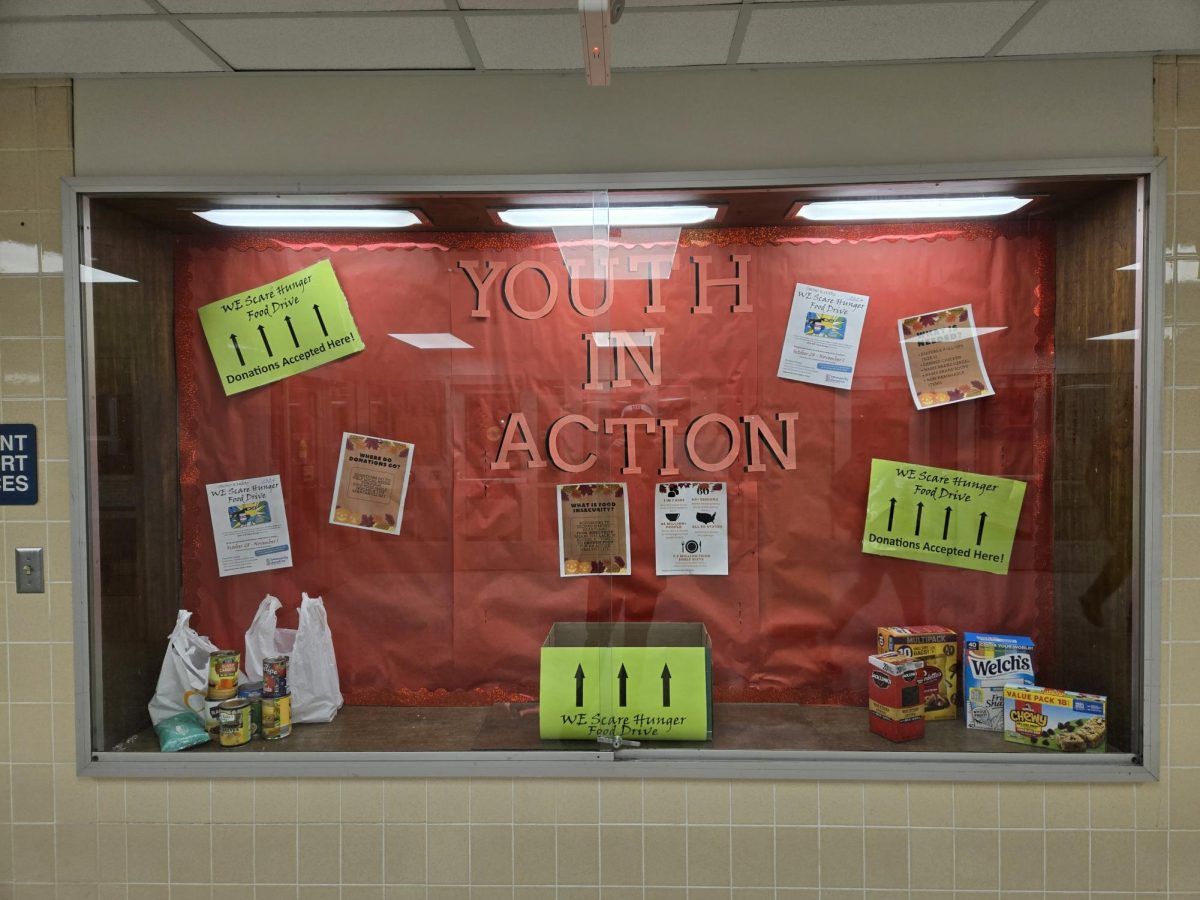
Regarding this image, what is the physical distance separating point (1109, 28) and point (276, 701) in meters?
3.06

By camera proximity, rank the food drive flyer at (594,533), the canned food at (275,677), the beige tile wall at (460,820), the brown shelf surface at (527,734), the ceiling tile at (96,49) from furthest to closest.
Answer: the food drive flyer at (594,533), the canned food at (275,677), the brown shelf surface at (527,734), the beige tile wall at (460,820), the ceiling tile at (96,49)

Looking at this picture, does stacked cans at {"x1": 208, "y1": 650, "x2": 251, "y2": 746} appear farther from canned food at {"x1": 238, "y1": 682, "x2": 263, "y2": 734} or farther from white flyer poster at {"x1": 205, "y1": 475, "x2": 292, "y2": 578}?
white flyer poster at {"x1": 205, "y1": 475, "x2": 292, "y2": 578}

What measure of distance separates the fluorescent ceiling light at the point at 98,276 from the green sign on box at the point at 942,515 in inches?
98.7

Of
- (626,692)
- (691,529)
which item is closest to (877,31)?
(691,529)

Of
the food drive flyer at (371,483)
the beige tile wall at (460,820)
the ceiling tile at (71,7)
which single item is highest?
the ceiling tile at (71,7)

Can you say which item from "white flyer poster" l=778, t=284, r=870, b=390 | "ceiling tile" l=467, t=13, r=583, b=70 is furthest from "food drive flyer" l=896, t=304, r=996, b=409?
"ceiling tile" l=467, t=13, r=583, b=70

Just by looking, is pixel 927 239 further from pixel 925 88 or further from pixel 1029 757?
pixel 1029 757

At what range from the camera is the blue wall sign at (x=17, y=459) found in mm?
2176

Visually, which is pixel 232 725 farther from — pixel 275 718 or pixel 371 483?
pixel 371 483

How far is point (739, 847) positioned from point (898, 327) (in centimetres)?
171

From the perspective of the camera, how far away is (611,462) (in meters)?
2.45

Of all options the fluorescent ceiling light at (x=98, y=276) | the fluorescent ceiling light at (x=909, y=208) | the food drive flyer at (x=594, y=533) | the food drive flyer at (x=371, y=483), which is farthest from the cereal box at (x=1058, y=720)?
the fluorescent ceiling light at (x=98, y=276)

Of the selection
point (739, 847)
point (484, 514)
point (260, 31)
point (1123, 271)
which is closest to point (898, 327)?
point (1123, 271)

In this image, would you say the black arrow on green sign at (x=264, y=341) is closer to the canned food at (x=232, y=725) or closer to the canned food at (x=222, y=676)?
the canned food at (x=222, y=676)
